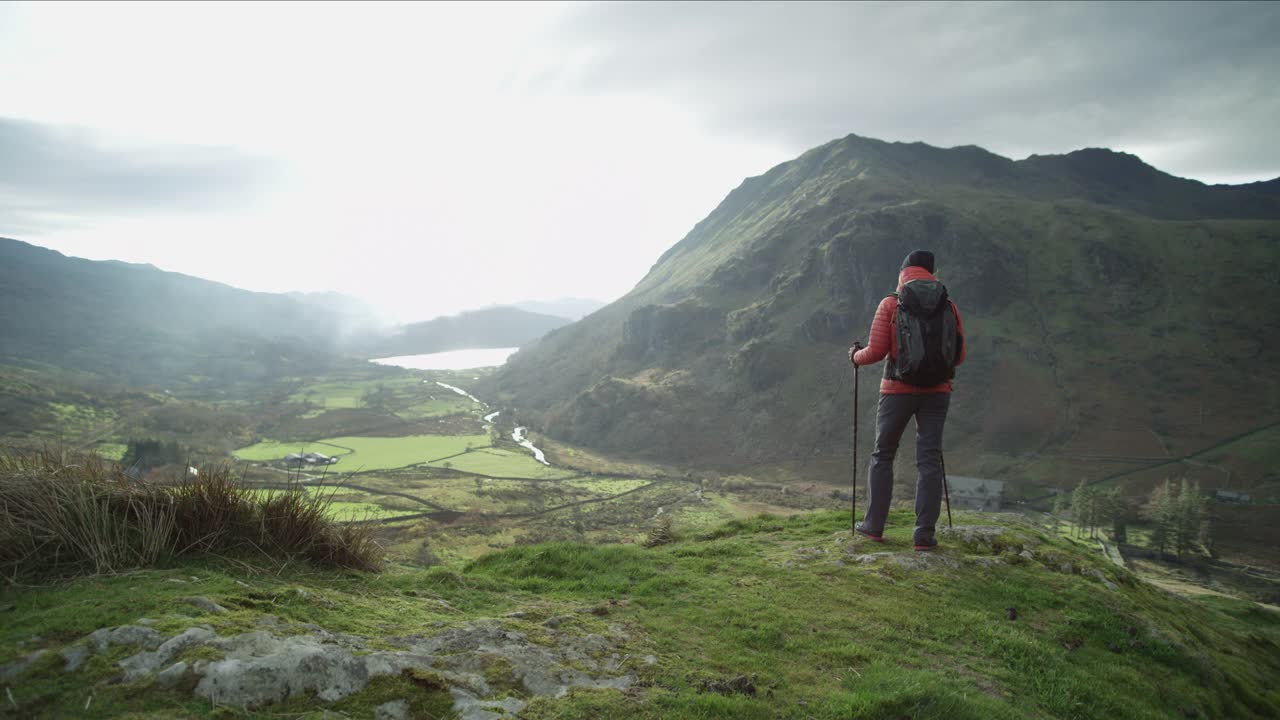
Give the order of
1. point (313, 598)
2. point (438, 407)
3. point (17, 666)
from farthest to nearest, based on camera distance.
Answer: point (438, 407), point (313, 598), point (17, 666)

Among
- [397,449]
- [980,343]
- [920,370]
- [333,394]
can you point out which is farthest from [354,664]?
[333,394]

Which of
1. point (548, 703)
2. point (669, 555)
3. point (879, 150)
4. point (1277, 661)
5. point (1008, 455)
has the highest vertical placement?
point (879, 150)

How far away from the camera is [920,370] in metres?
8.69

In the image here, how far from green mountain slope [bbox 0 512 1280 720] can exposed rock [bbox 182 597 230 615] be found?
0.02 m

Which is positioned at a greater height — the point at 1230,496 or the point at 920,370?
the point at 920,370

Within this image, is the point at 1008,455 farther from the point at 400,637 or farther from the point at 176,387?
the point at 176,387

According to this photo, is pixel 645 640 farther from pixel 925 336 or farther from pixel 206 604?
pixel 925 336

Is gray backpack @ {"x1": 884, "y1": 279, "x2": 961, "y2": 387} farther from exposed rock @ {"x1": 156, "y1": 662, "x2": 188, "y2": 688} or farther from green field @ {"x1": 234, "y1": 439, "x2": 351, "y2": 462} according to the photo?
green field @ {"x1": 234, "y1": 439, "x2": 351, "y2": 462}

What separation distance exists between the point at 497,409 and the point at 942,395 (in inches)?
5440

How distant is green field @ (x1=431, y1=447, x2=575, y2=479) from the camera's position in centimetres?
7500

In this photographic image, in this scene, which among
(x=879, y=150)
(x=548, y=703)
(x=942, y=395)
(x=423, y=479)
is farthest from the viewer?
(x=879, y=150)

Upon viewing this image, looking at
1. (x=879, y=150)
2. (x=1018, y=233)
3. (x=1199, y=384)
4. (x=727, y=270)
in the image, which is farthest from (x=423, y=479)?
(x=879, y=150)

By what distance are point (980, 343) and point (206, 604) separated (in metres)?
123

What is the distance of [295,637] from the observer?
413 centimetres
